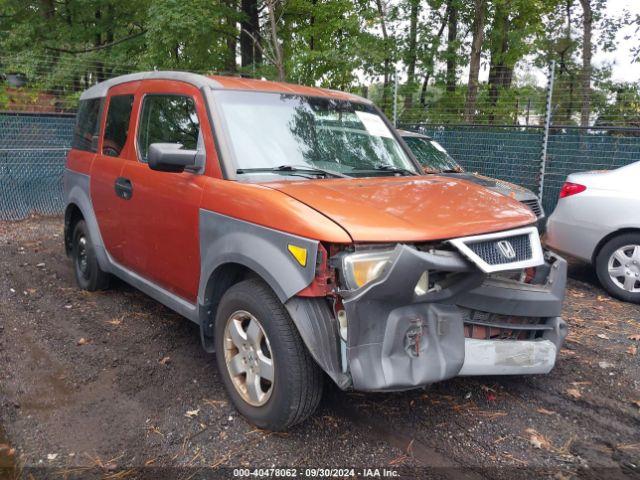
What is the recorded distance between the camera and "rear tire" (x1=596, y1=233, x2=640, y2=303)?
5.65 meters

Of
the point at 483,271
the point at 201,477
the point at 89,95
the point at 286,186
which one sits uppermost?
the point at 89,95

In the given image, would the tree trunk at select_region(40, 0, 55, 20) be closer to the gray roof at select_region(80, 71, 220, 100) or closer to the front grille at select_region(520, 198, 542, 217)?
the gray roof at select_region(80, 71, 220, 100)

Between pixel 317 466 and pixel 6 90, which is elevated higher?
pixel 6 90

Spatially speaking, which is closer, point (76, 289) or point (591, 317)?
point (591, 317)

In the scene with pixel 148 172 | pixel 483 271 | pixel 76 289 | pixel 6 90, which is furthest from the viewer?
pixel 6 90

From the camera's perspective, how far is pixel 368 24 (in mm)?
12719

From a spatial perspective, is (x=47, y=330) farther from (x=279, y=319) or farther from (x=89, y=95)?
(x=279, y=319)

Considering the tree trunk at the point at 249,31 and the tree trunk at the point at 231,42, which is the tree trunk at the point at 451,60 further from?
the tree trunk at the point at 231,42

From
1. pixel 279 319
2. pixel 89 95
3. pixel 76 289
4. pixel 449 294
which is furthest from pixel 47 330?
pixel 449 294

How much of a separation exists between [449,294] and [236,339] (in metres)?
1.25

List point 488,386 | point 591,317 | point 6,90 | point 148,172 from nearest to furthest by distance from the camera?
point 488,386 < point 148,172 < point 591,317 < point 6,90

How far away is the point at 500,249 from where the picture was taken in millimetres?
2840

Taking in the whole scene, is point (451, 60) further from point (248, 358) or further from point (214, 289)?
point (248, 358)

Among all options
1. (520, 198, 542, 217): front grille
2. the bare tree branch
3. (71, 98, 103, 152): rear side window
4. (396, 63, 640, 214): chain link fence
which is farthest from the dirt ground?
the bare tree branch
